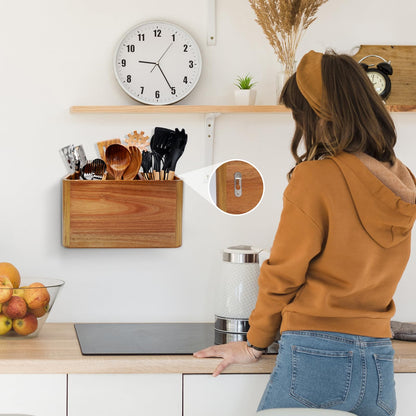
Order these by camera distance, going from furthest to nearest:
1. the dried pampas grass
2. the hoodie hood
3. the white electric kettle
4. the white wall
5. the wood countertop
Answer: the white wall, the dried pampas grass, the white electric kettle, the wood countertop, the hoodie hood

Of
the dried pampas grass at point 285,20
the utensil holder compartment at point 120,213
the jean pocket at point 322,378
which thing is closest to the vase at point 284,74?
the dried pampas grass at point 285,20

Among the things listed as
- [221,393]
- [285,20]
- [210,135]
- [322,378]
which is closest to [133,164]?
[210,135]

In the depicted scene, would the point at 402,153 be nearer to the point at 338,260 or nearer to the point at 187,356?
the point at 338,260

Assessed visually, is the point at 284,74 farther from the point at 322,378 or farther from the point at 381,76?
the point at 322,378

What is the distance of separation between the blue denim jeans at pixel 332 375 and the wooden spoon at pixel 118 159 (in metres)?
0.77

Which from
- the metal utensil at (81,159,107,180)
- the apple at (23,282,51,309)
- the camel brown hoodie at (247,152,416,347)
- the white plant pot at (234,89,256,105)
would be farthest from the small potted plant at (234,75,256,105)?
the apple at (23,282,51,309)

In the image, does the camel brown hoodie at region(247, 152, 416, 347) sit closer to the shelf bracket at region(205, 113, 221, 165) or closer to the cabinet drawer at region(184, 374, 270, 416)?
the cabinet drawer at region(184, 374, 270, 416)

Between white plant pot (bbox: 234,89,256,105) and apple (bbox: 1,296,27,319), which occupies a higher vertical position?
white plant pot (bbox: 234,89,256,105)

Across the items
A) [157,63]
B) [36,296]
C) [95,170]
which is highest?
[157,63]

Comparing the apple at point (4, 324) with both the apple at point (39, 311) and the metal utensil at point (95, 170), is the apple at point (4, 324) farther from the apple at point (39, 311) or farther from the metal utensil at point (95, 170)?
the metal utensil at point (95, 170)

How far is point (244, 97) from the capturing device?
1.84 metres

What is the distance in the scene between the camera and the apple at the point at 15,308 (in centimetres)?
156

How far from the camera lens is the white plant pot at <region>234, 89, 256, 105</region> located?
184 cm

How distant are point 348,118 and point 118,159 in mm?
778
